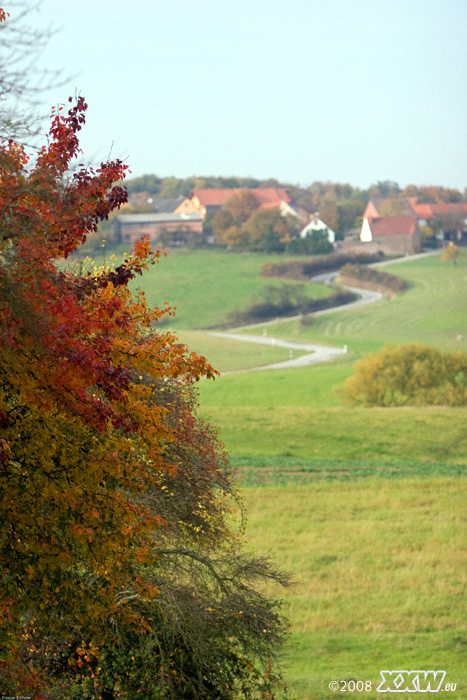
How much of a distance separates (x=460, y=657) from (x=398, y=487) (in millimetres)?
16539

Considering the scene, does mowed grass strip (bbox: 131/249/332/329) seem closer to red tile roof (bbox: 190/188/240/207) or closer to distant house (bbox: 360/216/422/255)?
distant house (bbox: 360/216/422/255)

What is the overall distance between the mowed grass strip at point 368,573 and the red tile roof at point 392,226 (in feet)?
308

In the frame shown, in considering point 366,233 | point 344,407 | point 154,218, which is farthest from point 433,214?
point 344,407

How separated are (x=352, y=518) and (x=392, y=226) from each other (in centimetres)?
10257

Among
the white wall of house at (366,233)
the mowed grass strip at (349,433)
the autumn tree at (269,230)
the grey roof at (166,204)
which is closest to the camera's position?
the mowed grass strip at (349,433)

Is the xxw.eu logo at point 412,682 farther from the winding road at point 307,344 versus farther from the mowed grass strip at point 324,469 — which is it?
the winding road at point 307,344

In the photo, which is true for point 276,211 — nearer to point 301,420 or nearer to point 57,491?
point 301,420

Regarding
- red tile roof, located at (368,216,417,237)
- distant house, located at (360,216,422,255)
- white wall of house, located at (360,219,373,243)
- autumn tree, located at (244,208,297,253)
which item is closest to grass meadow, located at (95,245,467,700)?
white wall of house, located at (360,219,373,243)

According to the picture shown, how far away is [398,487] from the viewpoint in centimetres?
3309

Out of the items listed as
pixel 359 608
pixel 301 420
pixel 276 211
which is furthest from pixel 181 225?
pixel 359 608

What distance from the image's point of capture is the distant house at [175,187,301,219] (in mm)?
143000

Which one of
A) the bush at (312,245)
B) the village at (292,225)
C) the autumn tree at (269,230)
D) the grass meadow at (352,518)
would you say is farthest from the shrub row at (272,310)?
the grass meadow at (352,518)

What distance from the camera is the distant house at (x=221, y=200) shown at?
469 feet

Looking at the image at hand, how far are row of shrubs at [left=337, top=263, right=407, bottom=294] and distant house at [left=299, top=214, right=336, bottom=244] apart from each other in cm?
1186
